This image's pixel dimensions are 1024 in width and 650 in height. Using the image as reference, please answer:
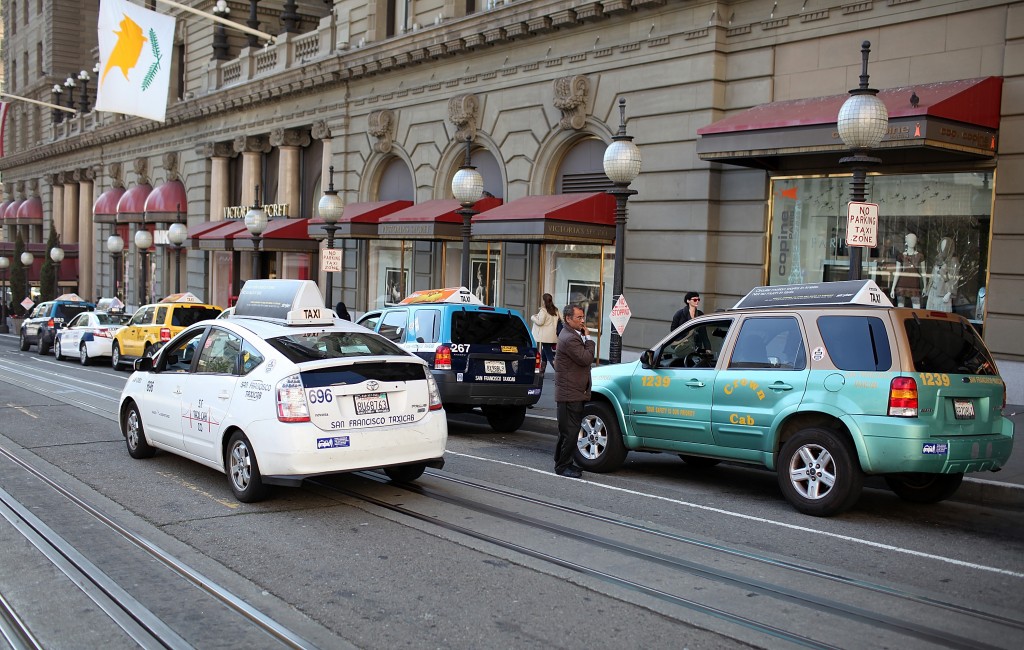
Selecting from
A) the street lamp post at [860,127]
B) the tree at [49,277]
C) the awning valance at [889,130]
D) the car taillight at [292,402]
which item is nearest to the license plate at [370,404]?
the car taillight at [292,402]

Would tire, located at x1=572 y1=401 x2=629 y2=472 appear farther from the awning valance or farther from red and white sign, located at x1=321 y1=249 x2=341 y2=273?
red and white sign, located at x1=321 y1=249 x2=341 y2=273

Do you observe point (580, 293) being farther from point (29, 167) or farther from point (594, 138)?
point (29, 167)

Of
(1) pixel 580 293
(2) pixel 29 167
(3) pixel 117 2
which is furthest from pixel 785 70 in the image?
(2) pixel 29 167

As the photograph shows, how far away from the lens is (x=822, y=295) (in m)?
8.83

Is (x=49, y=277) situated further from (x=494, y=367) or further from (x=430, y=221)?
(x=494, y=367)

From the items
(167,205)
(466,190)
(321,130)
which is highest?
(321,130)

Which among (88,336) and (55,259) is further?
(55,259)

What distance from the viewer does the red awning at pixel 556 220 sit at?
19.4 meters

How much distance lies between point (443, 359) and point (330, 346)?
430 centimetres

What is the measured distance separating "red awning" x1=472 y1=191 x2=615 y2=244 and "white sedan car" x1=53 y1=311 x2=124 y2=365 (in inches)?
453

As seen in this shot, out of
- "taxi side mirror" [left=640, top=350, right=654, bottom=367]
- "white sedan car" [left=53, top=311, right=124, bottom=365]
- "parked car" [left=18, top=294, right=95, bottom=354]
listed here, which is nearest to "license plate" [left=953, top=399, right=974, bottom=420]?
"taxi side mirror" [left=640, top=350, right=654, bottom=367]

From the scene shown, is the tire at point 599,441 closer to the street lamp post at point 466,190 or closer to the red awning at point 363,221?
the street lamp post at point 466,190

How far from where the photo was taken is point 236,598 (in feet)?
19.0

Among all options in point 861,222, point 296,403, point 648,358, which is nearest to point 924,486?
point 648,358
